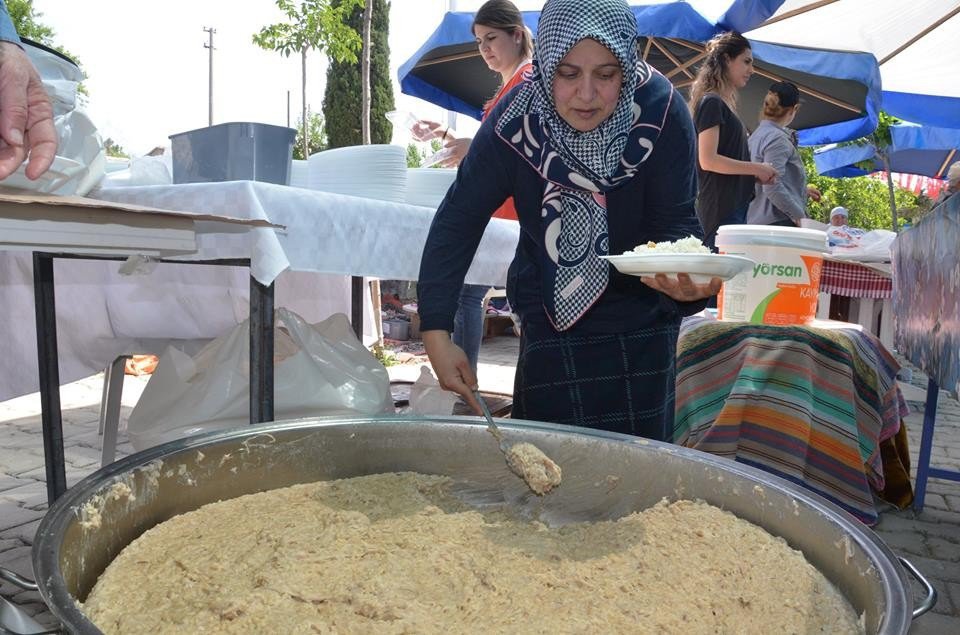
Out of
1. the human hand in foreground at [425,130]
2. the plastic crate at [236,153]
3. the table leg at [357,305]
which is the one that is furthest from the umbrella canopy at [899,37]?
the plastic crate at [236,153]

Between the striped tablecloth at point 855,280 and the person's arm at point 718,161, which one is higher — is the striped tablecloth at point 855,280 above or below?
below

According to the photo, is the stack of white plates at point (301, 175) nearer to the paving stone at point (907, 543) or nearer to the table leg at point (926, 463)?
the paving stone at point (907, 543)

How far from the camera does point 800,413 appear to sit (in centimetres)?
243

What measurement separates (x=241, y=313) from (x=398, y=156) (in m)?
1.20

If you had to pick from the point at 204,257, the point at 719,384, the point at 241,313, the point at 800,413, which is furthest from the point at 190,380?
the point at 800,413

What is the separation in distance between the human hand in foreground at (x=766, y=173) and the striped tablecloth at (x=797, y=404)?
1092 mm

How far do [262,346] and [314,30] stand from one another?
5.70 meters

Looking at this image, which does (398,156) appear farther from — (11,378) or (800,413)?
(800,413)

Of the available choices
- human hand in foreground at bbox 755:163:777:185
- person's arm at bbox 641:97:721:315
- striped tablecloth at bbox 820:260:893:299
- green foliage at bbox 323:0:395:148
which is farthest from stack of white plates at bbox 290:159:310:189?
green foliage at bbox 323:0:395:148

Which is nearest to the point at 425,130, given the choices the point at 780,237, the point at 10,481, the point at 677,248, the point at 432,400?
the point at 432,400

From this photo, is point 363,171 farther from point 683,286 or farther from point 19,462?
point 19,462

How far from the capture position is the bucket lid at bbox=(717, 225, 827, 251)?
2.16 meters

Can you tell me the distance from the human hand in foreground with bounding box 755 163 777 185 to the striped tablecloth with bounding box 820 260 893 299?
208cm

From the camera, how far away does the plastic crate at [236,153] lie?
5.38 ft
